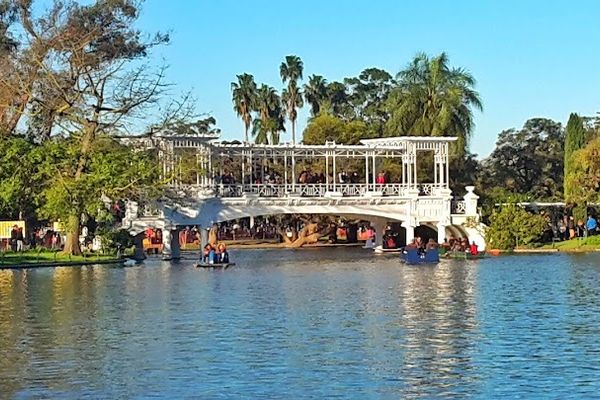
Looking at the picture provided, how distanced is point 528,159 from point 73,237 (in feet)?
177

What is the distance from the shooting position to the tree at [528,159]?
102 meters

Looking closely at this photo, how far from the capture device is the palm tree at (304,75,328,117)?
376 feet

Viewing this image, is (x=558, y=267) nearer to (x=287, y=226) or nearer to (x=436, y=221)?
(x=436, y=221)

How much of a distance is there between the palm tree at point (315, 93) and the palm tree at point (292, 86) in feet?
3.53

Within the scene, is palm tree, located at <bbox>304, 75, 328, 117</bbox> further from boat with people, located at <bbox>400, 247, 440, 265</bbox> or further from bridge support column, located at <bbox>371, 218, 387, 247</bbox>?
boat with people, located at <bbox>400, 247, 440, 265</bbox>

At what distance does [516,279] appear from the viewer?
46.3 m

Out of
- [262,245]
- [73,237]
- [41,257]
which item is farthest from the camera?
[262,245]

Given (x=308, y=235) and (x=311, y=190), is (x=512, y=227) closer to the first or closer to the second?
(x=311, y=190)

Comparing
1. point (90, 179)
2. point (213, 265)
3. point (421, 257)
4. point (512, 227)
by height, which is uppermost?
point (90, 179)

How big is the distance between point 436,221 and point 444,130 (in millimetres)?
14535

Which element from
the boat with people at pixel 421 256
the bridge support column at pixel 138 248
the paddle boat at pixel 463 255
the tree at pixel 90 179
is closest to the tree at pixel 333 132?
the bridge support column at pixel 138 248

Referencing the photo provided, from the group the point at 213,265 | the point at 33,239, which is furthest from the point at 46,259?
the point at 33,239

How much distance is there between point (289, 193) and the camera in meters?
69.2

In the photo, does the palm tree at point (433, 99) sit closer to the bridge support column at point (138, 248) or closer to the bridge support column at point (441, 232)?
the bridge support column at point (441, 232)
